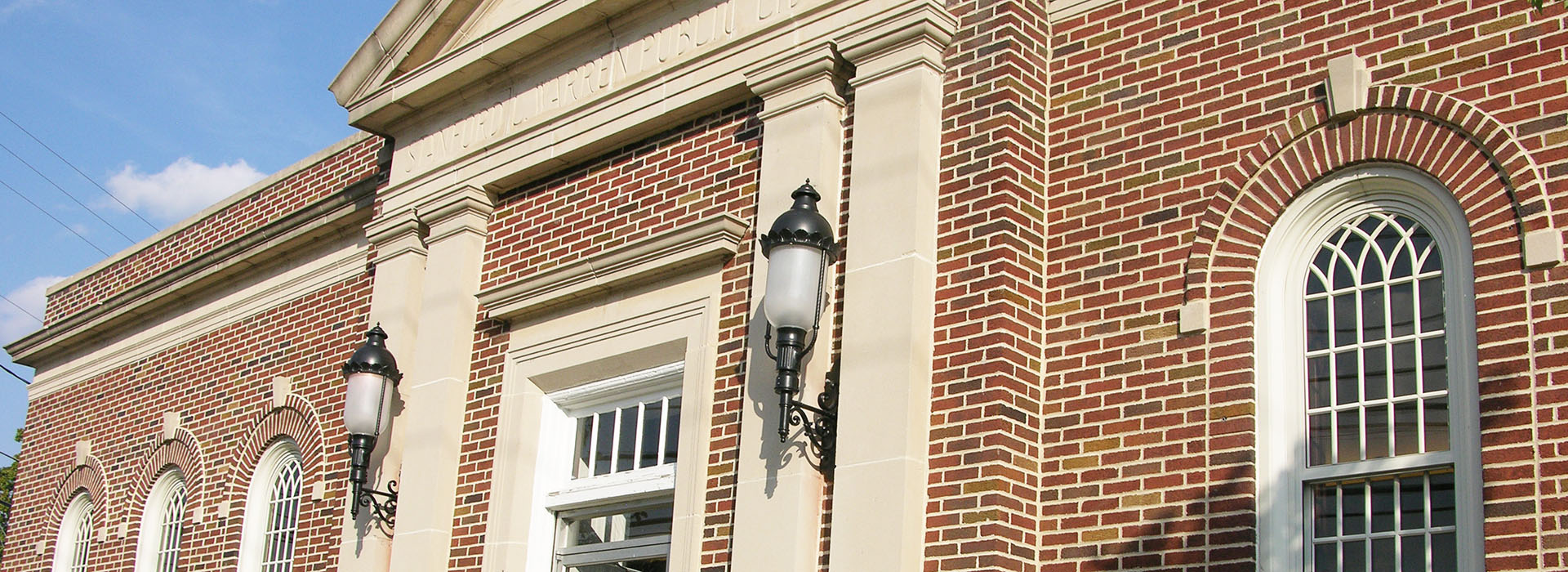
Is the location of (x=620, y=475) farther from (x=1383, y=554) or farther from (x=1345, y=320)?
(x=1383, y=554)

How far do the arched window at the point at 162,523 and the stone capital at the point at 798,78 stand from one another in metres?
7.84

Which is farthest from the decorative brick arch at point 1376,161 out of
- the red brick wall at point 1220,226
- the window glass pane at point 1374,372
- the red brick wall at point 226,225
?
the red brick wall at point 226,225

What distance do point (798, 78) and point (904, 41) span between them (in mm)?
773

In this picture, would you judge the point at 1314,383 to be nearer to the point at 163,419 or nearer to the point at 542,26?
the point at 542,26

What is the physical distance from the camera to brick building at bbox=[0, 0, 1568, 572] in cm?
741

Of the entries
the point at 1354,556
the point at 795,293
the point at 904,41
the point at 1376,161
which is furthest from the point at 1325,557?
the point at 904,41

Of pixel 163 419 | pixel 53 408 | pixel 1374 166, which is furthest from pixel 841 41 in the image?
pixel 53 408

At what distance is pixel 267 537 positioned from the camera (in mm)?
14203

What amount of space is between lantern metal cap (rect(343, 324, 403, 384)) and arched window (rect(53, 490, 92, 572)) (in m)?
6.23

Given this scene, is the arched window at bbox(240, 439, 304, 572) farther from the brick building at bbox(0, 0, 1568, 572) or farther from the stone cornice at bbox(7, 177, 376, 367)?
the stone cornice at bbox(7, 177, 376, 367)

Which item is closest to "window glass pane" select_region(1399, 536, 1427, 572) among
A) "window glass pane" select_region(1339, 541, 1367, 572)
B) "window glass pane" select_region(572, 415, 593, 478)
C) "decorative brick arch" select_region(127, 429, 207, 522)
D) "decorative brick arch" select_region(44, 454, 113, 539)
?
"window glass pane" select_region(1339, 541, 1367, 572)

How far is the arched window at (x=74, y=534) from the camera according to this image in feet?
55.2

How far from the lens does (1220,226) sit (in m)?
8.16

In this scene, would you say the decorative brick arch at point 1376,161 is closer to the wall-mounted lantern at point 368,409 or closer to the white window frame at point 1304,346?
the white window frame at point 1304,346
